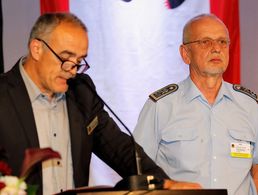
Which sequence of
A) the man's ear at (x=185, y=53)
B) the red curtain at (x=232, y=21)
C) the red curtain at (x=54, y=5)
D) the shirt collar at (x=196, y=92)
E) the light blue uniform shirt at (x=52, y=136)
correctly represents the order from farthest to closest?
1. the red curtain at (x=232, y=21)
2. the red curtain at (x=54, y=5)
3. the man's ear at (x=185, y=53)
4. the shirt collar at (x=196, y=92)
5. the light blue uniform shirt at (x=52, y=136)

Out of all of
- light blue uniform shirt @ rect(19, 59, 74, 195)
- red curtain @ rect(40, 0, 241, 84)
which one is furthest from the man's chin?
red curtain @ rect(40, 0, 241, 84)

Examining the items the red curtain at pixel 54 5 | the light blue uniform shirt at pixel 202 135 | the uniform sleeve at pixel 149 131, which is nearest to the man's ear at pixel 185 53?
the light blue uniform shirt at pixel 202 135

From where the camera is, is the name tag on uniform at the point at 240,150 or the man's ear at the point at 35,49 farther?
the name tag on uniform at the point at 240,150

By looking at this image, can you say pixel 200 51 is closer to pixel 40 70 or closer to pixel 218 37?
pixel 218 37

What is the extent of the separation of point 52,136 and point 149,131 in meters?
→ 0.74

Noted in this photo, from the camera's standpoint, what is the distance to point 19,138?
2.00m

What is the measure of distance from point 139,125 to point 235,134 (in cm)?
47

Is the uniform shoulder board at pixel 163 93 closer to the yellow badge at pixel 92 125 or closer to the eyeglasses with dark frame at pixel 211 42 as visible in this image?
the eyeglasses with dark frame at pixel 211 42

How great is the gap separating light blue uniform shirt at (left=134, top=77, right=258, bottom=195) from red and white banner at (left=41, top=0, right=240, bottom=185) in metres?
0.44

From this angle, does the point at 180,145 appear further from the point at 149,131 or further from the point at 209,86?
the point at 209,86

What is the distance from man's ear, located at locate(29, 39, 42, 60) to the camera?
211 cm

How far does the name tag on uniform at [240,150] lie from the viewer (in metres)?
2.67

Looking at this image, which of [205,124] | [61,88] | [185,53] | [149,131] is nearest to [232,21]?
[185,53]

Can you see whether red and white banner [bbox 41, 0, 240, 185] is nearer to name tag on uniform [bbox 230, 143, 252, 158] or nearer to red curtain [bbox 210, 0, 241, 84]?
red curtain [bbox 210, 0, 241, 84]
